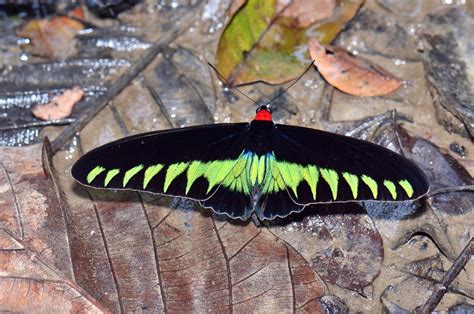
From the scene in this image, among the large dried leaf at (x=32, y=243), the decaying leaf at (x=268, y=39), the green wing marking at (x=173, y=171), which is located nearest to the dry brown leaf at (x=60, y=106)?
the large dried leaf at (x=32, y=243)

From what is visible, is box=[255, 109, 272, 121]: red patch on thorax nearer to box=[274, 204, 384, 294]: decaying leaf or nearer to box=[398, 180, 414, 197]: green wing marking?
box=[274, 204, 384, 294]: decaying leaf

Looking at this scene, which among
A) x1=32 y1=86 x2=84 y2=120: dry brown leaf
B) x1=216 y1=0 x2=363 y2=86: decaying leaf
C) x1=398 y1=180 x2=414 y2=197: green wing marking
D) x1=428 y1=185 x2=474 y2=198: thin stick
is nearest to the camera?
x1=398 y1=180 x2=414 y2=197: green wing marking

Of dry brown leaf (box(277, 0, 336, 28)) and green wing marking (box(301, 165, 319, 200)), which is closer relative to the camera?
green wing marking (box(301, 165, 319, 200))

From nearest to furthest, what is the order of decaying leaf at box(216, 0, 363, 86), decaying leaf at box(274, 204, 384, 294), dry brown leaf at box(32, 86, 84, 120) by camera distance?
1. decaying leaf at box(274, 204, 384, 294)
2. dry brown leaf at box(32, 86, 84, 120)
3. decaying leaf at box(216, 0, 363, 86)

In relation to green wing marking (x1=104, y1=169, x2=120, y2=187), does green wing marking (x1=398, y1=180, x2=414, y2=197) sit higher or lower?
higher

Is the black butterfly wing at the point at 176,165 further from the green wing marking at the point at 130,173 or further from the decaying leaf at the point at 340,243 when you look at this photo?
the decaying leaf at the point at 340,243

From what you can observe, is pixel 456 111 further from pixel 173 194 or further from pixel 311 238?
pixel 173 194

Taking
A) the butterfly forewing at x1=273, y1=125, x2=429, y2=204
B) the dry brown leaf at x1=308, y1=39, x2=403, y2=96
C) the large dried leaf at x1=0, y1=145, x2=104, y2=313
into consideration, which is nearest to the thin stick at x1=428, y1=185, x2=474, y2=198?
the butterfly forewing at x1=273, y1=125, x2=429, y2=204
